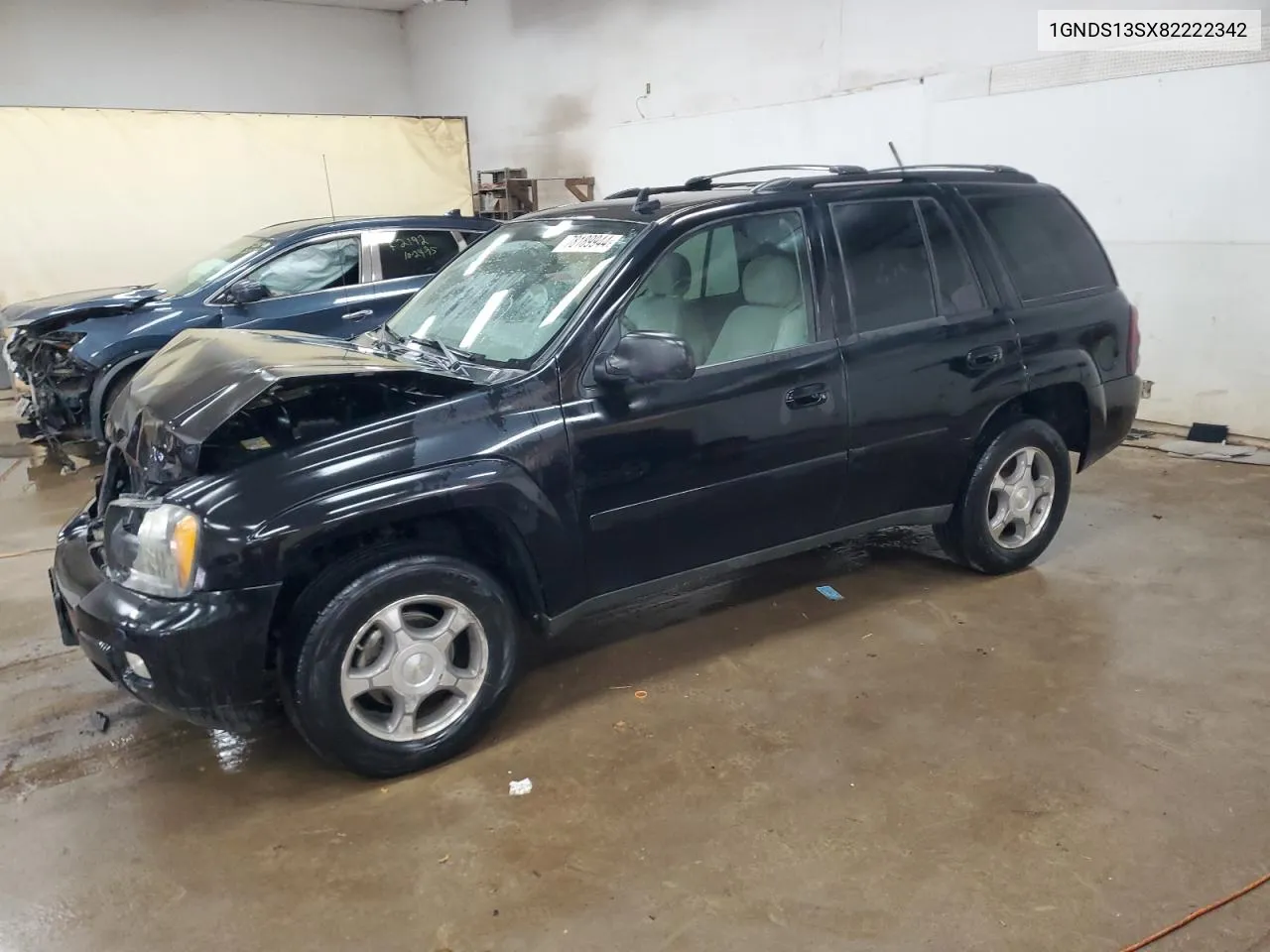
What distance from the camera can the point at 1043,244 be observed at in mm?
3986

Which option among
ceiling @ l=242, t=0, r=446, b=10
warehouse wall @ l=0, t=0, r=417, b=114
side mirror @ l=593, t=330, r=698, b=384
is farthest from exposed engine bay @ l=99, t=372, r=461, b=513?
ceiling @ l=242, t=0, r=446, b=10

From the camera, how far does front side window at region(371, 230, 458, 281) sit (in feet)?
21.9

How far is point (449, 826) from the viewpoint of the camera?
2.60 meters

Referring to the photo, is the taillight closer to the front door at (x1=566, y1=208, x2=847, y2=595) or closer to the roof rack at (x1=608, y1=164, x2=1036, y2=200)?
the roof rack at (x1=608, y1=164, x2=1036, y2=200)

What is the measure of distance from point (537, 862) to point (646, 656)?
120 cm

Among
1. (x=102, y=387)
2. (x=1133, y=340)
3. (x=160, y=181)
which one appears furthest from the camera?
(x=160, y=181)

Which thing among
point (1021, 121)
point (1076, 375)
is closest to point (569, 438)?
point (1076, 375)

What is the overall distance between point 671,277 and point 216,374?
1.51m

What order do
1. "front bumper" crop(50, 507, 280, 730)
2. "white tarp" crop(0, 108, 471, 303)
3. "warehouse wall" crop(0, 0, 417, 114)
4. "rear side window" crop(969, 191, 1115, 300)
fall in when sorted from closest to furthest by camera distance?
"front bumper" crop(50, 507, 280, 730) → "rear side window" crop(969, 191, 1115, 300) → "white tarp" crop(0, 108, 471, 303) → "warehouse wall" crop(0, 0, 417, 114)

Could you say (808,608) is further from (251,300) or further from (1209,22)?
(1209,22)

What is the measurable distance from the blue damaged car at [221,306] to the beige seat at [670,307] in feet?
11.4

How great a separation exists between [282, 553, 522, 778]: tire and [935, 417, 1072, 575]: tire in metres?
2.09

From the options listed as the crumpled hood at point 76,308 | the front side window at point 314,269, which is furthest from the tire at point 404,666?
the crumpled hood at point 76,308

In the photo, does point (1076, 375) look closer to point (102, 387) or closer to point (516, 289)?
point (516, 289)
